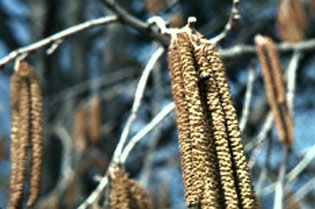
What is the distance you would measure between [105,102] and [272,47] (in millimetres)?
3123

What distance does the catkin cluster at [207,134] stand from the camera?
3.42 ft

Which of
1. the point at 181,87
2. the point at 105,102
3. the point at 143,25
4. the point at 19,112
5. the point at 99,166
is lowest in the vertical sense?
the point at 181,87

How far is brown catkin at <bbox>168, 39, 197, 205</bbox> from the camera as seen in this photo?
1059 mm

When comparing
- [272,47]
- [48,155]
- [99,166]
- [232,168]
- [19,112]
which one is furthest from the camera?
[48,155]

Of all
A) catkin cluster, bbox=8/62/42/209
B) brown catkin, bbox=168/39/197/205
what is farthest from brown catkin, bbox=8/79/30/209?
brown catkin, bbox=168/39/197/205

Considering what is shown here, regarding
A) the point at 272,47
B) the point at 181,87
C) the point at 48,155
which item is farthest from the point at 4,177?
the point at 181,87

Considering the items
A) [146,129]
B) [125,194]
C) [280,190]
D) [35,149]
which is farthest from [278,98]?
[35,149]

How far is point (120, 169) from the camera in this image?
156 centimetres

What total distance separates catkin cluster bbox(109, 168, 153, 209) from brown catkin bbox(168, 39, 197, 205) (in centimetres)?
39

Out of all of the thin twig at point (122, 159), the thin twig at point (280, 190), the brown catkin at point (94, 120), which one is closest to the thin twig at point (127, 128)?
→ the thin twig at point (122, 159)

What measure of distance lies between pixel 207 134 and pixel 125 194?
0.45m

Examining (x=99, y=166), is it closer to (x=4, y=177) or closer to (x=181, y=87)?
(x=4, y=177)

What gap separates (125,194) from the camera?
1.46m

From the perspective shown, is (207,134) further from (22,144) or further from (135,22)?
(135,22)
